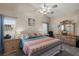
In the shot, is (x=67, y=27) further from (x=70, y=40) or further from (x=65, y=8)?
(x=65, y=8)

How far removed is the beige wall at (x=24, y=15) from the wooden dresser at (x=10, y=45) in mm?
262

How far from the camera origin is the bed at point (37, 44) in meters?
1.78

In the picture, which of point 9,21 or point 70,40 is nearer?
point 9,21

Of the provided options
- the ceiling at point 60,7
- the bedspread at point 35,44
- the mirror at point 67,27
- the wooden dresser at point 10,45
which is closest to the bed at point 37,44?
the bedspread at point 35,44

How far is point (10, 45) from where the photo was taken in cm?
186

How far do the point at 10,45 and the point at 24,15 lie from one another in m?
0.65

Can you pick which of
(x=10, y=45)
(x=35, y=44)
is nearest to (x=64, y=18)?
(x=35, y=44)

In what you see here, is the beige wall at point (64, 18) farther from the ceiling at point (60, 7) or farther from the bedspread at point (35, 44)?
the bedspread at point (35, 44)

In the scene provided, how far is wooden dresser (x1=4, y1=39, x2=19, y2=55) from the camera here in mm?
1828

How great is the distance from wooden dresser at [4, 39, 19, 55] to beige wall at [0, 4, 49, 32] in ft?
0.86

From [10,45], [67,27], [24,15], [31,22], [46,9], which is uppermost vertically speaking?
[46,9]

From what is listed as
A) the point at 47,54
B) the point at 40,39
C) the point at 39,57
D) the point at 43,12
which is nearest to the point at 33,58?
the point at 39,57

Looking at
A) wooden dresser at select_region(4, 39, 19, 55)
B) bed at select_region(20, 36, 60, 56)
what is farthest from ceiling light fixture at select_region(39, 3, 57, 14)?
wooden dresser at select_region(4, 39, 19, 55)

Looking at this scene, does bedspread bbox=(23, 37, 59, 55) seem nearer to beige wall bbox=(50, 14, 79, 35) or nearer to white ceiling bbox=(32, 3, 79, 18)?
beige wall bbox=(50, 14, 79, 35)
